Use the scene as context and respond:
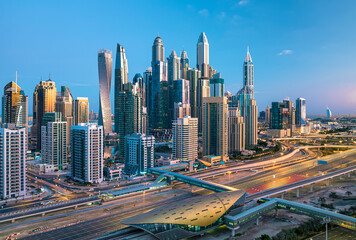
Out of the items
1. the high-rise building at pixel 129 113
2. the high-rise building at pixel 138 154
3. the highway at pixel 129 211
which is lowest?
the highway at pixel 129 211

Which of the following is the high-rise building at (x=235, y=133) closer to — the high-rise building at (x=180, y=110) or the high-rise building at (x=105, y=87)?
the high-rise building at (x=180, y=110)

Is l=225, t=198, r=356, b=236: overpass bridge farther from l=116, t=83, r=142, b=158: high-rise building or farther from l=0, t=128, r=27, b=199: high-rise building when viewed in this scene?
l=116, t=83, r=142, b=158: high-rise building

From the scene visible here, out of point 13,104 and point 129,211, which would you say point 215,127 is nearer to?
point 129,211

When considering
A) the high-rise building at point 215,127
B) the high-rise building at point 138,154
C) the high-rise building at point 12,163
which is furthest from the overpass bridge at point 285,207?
the high-rise building at point 215,127

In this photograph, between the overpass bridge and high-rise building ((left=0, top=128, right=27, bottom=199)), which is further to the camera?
high-rise building ((left=0, top=128, right=27, bottom=199))

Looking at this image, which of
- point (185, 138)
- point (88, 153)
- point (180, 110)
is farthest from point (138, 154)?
point (180, 110)

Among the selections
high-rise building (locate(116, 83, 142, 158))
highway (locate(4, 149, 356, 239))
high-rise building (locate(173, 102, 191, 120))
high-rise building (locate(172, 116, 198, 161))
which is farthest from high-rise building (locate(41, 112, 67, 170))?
high-rise building (locate(173, 102, 191, 120))

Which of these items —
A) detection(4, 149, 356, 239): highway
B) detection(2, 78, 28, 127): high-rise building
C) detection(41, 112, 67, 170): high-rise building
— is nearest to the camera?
detection(4, 149, 356, 239): highway
